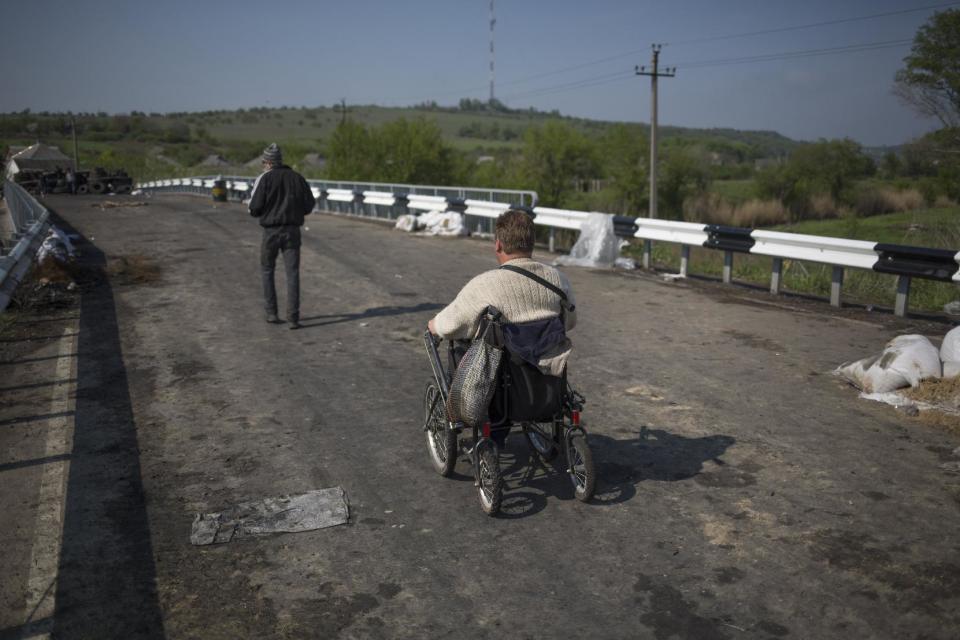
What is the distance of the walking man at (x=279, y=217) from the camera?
9672mm

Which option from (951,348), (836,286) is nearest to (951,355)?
(951,348)

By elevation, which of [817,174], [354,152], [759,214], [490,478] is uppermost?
[354,152]

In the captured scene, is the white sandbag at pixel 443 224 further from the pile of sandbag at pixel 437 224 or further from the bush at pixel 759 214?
the bush at pixel 759 214

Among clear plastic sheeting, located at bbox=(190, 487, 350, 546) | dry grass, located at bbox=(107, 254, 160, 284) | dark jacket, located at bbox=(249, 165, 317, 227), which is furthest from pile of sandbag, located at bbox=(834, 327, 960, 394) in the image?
dry grass, located at bbox=(107, 254, 160, 284)

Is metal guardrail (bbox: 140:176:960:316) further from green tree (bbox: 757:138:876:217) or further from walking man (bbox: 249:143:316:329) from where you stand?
green tree (bbox: 757:138:876:217)

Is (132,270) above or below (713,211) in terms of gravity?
below

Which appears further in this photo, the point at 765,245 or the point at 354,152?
the point at 354,152

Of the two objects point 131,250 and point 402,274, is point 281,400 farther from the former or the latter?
point 131,250

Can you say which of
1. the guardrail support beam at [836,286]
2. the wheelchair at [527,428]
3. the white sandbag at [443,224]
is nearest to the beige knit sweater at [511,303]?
the wheelchair at [527,428]

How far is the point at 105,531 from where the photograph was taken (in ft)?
14.9

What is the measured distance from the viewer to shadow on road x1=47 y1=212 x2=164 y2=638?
369 centimetres

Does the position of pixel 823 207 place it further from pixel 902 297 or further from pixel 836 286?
pixel 902 297

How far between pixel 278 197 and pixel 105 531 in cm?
586

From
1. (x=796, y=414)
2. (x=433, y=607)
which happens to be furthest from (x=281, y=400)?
(x=796, y=414)
